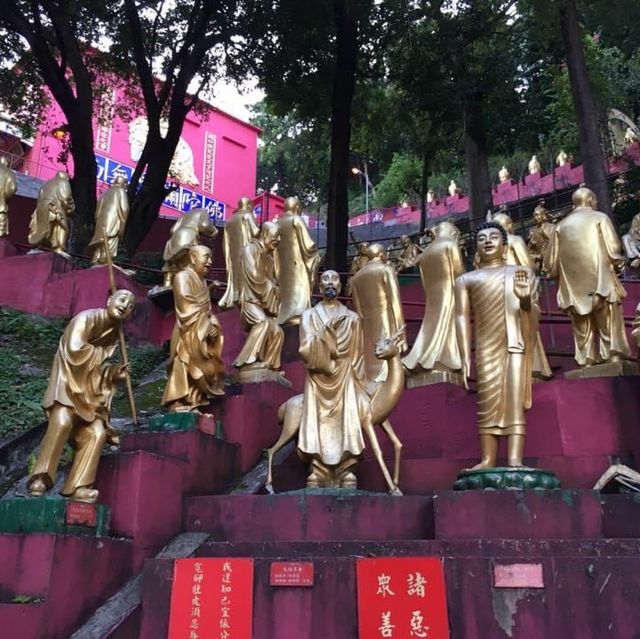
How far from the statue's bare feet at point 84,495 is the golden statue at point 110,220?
756 centimetres

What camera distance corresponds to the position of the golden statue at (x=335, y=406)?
5953mm

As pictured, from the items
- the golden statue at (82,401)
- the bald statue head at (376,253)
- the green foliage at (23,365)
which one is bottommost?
the golden statue at (82,401)

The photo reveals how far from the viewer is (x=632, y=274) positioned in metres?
13.7

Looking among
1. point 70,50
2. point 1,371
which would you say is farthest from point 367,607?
point 70,50

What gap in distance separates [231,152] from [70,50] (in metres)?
17.1

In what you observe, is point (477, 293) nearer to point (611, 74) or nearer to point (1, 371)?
point (1, 371)

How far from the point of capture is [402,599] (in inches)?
179

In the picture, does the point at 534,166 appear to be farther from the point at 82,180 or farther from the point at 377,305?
the point at 377,305

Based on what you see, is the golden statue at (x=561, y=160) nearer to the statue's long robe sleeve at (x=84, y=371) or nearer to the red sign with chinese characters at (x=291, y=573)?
the statue's long robe sleeve at (x=84, y=371)

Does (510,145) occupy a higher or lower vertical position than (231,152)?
lower

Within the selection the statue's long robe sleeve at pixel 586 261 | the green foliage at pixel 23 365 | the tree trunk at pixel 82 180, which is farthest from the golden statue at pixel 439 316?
the tree trunk at pixel 82 180

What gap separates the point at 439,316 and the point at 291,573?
3743mm

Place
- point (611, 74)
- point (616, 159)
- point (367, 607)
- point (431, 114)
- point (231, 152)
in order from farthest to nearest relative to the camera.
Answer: point (231, 152) → point (611, 74) → point (616, 159) → point (431, 114) → point (367, 607)

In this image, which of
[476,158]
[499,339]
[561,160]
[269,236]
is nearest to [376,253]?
[269,236]
